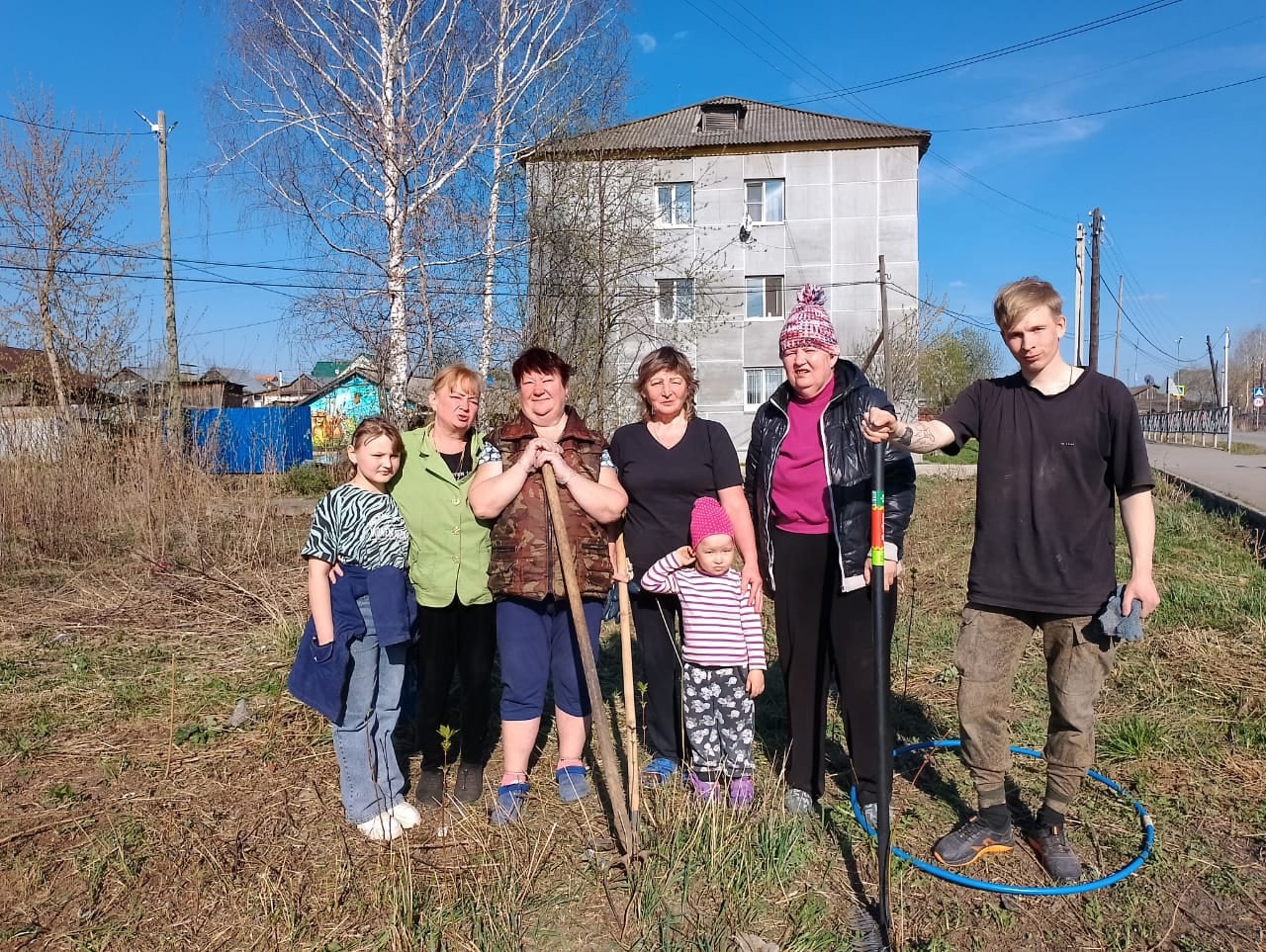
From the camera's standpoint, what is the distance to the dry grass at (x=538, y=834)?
2594mm

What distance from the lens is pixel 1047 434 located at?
2.76 meters

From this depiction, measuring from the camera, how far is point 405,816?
10.6ft

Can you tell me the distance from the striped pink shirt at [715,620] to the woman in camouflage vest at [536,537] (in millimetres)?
338

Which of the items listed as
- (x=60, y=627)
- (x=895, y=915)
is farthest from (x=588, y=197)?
(x=895, y=915)

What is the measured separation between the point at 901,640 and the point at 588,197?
9.45m

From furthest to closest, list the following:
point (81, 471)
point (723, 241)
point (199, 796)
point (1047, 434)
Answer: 1. point (723, 241)
2. point (81, 471)
3. point (199, 796)
4. point (1047, 434)

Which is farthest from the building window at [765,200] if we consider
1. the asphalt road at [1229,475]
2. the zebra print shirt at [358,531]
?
the zebra print shirt at [358,531]

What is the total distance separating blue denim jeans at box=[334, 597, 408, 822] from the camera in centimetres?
311

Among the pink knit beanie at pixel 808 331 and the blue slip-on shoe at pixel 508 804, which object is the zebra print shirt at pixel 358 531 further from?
the pink knit beanie at pixel 808 331

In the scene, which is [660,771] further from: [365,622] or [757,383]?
[757,383]

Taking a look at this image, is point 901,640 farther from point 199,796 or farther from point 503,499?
point 199,796

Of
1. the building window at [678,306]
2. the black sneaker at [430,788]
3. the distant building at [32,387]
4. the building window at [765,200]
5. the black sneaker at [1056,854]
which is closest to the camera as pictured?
the black sneaker at [1056,854]

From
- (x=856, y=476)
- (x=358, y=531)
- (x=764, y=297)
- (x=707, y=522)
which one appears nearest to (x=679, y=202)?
(x=764, y=297)

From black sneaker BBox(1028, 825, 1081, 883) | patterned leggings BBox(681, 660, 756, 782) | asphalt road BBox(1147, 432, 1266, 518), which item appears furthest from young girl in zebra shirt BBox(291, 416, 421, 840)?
asphalt road BBox(1147, 432, 1266, 518)
